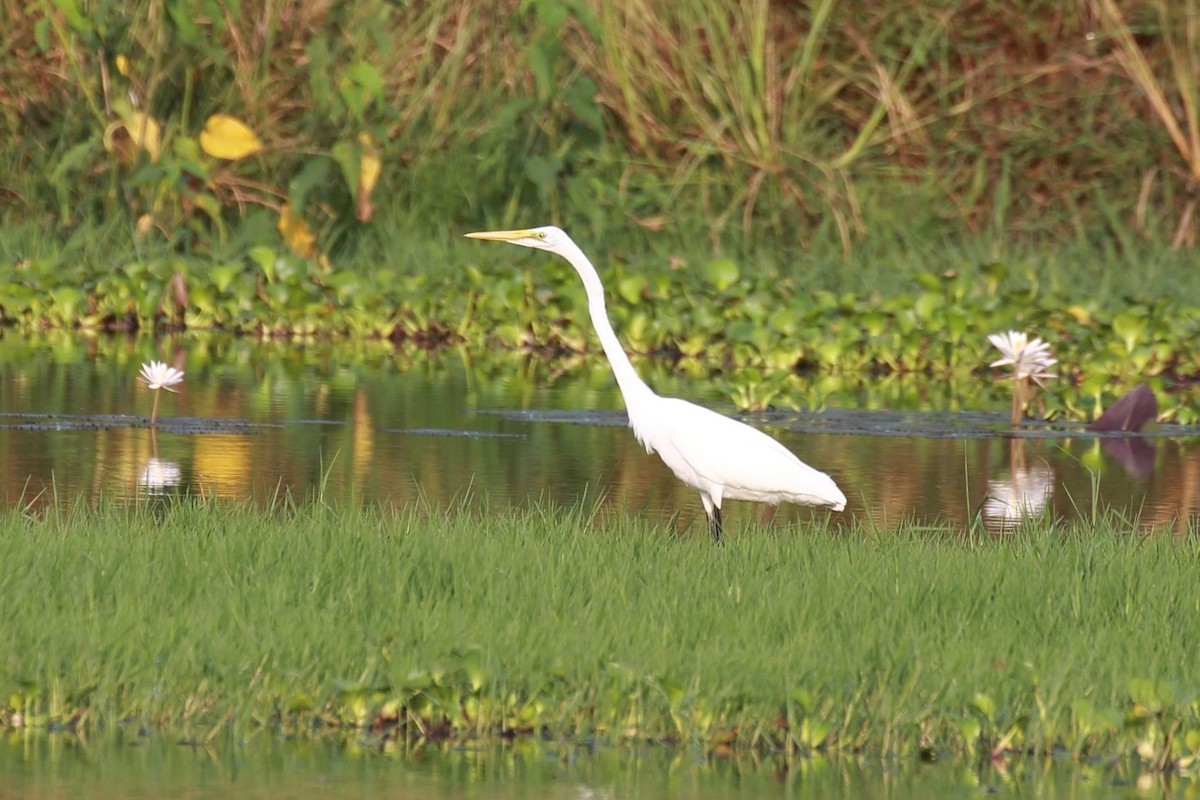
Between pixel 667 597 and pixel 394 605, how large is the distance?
668 mm

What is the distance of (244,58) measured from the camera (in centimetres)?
1553

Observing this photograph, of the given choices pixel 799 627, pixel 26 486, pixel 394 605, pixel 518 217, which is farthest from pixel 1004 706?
pixel 518 217

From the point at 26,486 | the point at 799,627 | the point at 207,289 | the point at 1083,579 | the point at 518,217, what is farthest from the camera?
the point at 518,217

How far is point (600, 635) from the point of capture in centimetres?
520

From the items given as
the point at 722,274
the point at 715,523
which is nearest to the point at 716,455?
the point at 715,523

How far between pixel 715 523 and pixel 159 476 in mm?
2223

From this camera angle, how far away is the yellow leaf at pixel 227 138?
14727 mm

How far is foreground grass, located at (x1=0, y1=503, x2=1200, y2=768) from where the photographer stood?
4.84 m

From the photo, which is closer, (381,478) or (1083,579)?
(1083,579)

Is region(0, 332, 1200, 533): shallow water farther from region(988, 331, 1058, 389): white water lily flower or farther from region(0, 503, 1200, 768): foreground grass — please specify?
region(0, 503, 1200, 768): foreground grass

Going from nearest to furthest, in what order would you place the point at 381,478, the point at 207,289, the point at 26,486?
the point at 26,486 → the point at 381,478 → the point at 207,289

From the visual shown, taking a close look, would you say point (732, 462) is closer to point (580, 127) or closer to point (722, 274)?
point (722, 274)

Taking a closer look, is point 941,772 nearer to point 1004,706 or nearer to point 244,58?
point 1004,706

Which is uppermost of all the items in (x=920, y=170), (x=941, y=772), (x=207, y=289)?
(x=920, y=170)
